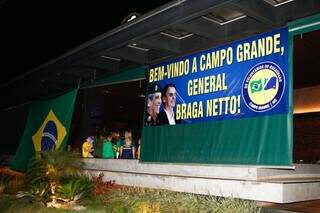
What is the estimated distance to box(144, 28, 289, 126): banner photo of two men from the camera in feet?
22.5

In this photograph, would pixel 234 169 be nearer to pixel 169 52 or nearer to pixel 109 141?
pixel 169 52

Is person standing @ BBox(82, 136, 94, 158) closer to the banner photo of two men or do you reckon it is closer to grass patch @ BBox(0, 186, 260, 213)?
grass patch @ BBox(0, 186, 260, 213)

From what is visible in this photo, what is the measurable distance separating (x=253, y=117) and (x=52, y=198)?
5.73 metres

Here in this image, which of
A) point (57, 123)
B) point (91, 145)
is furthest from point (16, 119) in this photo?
point (91, 145)

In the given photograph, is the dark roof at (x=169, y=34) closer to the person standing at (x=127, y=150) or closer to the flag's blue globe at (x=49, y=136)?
the flag's blue globe at (x=49, y=136)

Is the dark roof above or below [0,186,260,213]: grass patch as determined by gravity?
above

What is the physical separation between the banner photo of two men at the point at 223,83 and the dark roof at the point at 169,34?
0.39m

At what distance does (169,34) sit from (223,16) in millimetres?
1711

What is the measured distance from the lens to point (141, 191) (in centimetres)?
901

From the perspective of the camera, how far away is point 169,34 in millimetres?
9219

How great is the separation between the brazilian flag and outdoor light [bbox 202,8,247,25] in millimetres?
6146

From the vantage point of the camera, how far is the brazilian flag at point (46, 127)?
12359 millimetres

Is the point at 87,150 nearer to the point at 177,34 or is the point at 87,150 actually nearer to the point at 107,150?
the point at 107,150

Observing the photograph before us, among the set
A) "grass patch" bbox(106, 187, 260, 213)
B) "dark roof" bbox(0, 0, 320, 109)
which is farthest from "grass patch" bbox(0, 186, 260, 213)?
"dark roof" bbox(0, 0, 320, 109)
